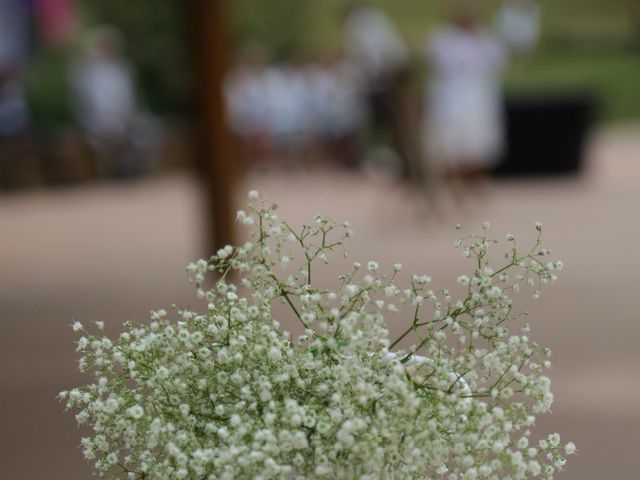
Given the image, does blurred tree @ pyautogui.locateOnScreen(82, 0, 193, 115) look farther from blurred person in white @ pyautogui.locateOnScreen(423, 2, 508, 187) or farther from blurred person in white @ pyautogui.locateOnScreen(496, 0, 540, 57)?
blurred person in white @ pyautogui.locateOnScreen(423, 2, 508, 187)

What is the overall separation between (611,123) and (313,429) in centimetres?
2742

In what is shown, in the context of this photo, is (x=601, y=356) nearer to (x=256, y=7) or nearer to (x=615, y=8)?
(x=256, y=7)

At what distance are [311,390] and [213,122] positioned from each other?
8903mm

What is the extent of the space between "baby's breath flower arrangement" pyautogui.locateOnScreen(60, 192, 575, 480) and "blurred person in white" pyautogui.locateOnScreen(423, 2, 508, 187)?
13.4m

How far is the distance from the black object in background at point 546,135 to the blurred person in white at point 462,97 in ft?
10.6

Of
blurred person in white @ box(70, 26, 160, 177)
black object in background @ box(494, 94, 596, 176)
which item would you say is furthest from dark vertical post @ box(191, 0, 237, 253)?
blurred person in white @ box(70, 26, 160, 177)

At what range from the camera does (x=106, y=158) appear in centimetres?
2189

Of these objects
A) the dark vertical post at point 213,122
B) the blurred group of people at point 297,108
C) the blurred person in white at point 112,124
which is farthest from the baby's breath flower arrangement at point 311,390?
the blurred group of people at point 297,108

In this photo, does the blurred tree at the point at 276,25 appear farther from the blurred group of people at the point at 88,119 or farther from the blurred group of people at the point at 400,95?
the blurred group of people at the point at 88,119

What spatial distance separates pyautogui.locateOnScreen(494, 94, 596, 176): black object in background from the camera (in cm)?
1953

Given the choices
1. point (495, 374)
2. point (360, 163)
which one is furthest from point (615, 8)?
point (495, 374)

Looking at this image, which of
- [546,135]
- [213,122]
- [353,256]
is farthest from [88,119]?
[213,122]

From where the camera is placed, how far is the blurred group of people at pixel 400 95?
592 inches

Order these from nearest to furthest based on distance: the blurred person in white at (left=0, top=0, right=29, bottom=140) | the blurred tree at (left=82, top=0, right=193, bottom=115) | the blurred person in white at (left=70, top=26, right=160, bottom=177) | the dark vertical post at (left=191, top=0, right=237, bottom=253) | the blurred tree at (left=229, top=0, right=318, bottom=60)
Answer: the dark vertical post at (left=191, top=0, right=237, bottom=253), the blurred person in white at (left=0, top=0, right=29, bottom=140), the blurred person in white at (left=70, top=26, right=160, bottom=177), the blurred tree at (left=82, top=0, right=193, bottom=115), the blurred tree at (left=229, top=0, right=318, bottom=60)
